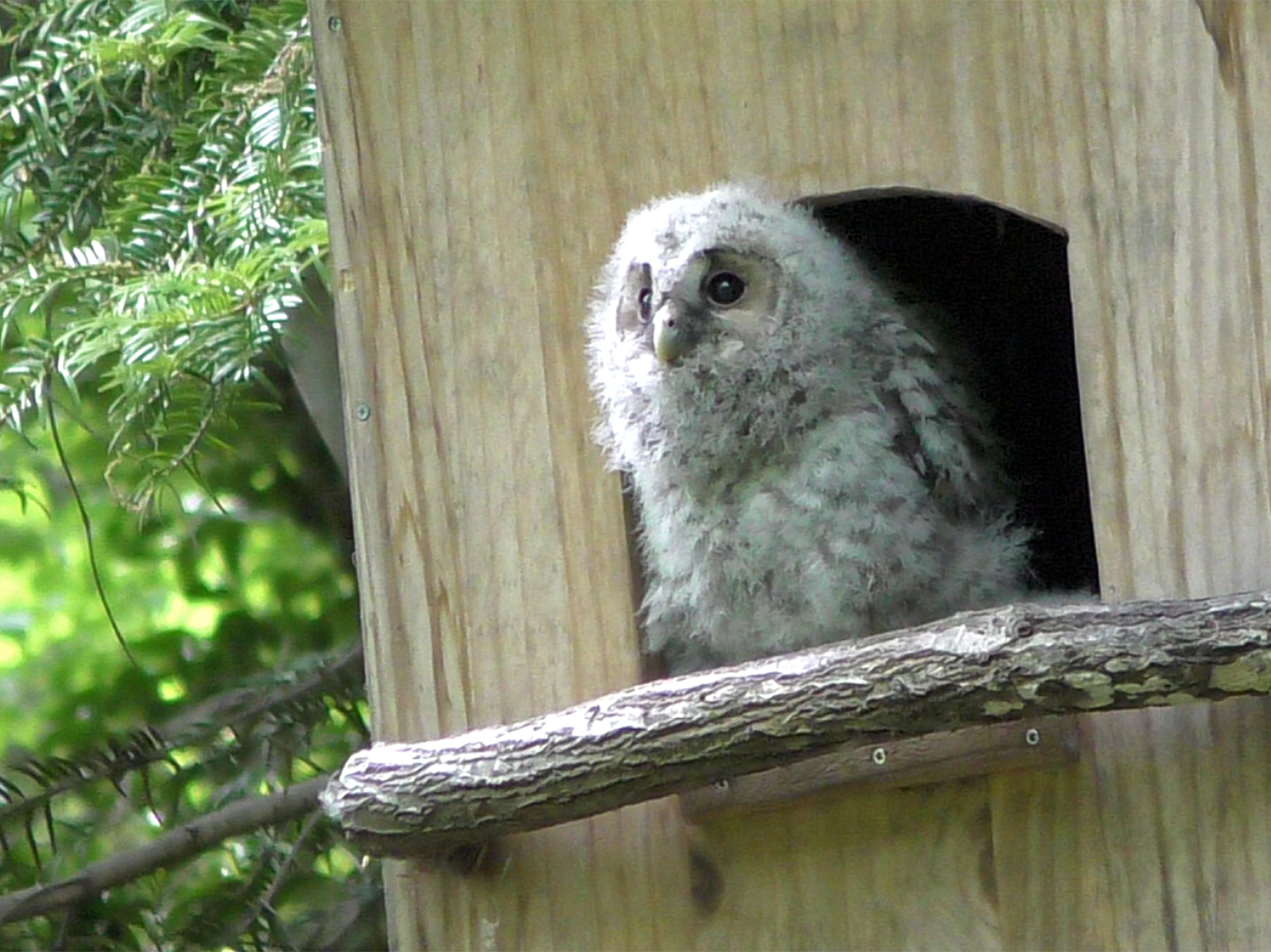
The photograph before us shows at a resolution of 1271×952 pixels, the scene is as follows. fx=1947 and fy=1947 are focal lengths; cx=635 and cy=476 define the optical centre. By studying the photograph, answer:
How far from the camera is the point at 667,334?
2.37 m

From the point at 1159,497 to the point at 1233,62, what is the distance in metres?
0.48

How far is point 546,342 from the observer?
2410mm

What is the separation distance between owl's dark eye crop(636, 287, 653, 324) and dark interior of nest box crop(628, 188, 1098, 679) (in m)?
0.66

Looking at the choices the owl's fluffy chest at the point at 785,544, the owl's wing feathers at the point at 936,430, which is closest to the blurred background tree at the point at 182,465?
the owl's fluffy chest at the point at 785,544

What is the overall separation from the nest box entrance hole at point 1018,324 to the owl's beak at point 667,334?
0.70 meters

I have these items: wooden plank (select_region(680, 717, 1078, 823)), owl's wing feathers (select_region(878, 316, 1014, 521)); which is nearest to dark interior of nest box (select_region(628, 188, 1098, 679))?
owl's wing feathers (select_region(878, 316, 1014, 521))

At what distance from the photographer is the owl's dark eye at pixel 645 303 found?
2400mm

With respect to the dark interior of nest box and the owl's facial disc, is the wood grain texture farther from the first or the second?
the dark interior of nest box

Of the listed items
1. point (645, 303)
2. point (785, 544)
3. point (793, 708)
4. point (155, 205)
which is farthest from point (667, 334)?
point (155, 205)

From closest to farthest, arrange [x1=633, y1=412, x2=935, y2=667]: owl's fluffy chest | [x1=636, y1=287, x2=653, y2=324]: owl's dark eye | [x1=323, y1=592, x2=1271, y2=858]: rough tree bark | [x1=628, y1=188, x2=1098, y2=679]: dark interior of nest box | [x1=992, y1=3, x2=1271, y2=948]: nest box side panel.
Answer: [x1=323, y1=592, x2=1271, y2=858]: rough tree bark < [x1=992, y1=3, x2=1271, y2=948]: nest box side panel < [x1=633, y1=412, x2=935, y2=667]: owl's fluffy chest < [x1=636, y1=287, x2=653, y2=324]: owl's dark eye < [x1=628, y1=188, x2=1098, y2=679]: dark interior of nest box

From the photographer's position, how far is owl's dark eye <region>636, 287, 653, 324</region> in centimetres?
240

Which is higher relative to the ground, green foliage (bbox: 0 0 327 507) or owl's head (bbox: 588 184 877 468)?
green foliage (bbox: 0 0 327 507)

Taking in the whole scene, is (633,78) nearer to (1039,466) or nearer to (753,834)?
(753,834)

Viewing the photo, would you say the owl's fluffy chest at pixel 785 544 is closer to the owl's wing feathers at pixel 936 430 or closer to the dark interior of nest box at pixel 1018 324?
the owl's wing feathers at pixel 936 430
